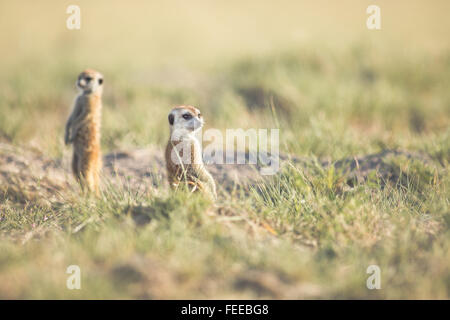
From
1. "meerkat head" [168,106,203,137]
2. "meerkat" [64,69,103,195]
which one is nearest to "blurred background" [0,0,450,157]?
"meerkat" [64,69,103,195]

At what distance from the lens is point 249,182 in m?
3.28

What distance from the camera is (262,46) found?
902 centimetres

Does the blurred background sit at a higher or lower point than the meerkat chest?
higher

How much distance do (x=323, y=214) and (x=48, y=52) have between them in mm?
9320

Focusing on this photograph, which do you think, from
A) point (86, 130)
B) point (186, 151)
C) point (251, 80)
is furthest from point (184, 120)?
point (251, 80)

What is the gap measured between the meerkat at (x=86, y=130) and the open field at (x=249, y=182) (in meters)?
0.18

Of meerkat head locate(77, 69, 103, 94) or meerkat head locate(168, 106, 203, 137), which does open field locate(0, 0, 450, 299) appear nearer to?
meerkat head locate(168, 106, 203, 137)

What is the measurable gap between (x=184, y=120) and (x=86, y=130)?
4.19 feet

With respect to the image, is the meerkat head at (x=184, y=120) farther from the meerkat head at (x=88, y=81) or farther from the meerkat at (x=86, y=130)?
the meerkat head at (x=88, y=81)

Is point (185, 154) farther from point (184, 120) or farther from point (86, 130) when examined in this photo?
point (86, 130)

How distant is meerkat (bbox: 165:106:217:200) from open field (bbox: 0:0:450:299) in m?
0.14

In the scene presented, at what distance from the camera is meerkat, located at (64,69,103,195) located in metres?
3.62

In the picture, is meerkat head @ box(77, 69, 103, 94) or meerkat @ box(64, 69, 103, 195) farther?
meerkat head @ box(77, 69, 103, 94)
